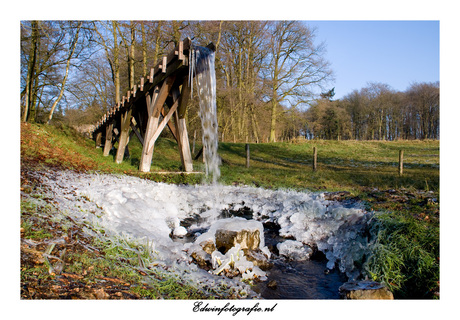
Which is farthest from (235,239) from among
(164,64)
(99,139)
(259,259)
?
(99,139)

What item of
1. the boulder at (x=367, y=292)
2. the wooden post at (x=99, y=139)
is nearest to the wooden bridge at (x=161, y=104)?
the wooden post at (x=99, y=139)

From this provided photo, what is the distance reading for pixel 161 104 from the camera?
7863 millimetres

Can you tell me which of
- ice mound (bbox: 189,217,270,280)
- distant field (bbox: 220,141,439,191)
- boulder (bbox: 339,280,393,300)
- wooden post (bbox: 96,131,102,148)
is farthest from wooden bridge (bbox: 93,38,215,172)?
boulder (bbox: 339,280,393,300)

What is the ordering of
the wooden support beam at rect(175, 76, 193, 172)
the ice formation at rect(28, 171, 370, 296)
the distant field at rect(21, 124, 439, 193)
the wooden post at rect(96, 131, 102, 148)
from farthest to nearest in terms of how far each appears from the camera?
the wooden post at rect(96, 131, 102, 148), the distant field at rect(21, 124, 439, 193), the wooden support beam at rect(175, 76, 193, 172), the ice formation at rect(28, 171, 370, 296)

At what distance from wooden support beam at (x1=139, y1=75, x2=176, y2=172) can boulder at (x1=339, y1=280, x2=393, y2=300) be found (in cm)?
605

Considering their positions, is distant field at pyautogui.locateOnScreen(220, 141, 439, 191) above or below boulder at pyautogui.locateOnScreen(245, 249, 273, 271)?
above

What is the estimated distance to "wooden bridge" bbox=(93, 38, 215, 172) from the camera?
6598 mm

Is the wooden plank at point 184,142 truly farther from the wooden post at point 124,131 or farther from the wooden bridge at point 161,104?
the wooden post at point 124,131

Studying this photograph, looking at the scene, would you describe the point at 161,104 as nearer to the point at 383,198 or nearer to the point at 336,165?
the point at 383,198

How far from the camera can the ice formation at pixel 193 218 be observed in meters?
3.77

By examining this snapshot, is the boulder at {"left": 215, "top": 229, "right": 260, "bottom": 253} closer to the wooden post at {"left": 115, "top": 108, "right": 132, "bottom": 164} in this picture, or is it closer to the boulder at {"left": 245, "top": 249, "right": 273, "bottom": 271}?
the boulder at {"left": 245, "top": 249, "right": 273, "bottom": 271}

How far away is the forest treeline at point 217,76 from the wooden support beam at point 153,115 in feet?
11.7

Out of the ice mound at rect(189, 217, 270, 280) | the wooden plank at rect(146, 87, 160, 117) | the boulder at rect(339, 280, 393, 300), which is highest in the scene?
the wooden plank at rect(146, 87, 160, 117)

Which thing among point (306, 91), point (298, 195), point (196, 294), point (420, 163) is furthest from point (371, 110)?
point (196, 294)
